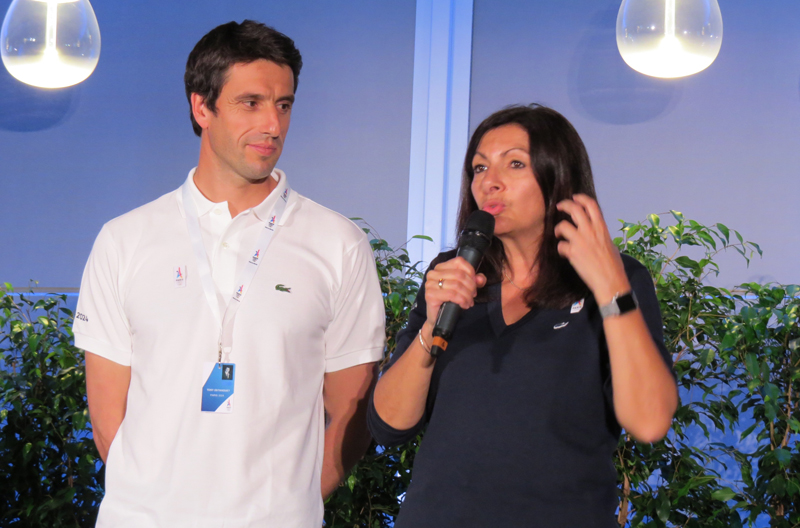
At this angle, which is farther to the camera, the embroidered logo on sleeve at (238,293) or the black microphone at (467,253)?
the embroidered logo on sleeve at (238,293)

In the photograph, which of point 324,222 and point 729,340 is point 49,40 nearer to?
point 324,222

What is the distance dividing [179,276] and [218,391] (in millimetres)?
273

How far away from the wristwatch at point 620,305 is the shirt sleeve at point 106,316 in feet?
3.37

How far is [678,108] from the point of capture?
11.4 feet

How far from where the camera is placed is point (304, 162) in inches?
145

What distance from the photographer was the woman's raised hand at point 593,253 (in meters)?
1.21

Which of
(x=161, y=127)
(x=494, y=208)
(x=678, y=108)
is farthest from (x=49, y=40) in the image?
(x=678, y=108)

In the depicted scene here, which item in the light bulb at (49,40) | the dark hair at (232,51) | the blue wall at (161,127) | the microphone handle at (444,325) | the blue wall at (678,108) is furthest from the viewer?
the blue wall at (161,127)

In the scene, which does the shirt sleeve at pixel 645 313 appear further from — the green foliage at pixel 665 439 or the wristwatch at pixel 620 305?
the green foliage at pixel 665 439

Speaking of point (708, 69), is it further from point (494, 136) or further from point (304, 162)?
point (494, 136)

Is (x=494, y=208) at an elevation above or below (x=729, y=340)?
above

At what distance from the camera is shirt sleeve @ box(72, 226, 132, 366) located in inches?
63.2

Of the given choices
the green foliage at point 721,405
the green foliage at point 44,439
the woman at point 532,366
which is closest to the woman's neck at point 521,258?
the woman at point 532,366

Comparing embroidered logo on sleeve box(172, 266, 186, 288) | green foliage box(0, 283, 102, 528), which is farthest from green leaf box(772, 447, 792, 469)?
green foliage box(0, 283, 102, 528)
